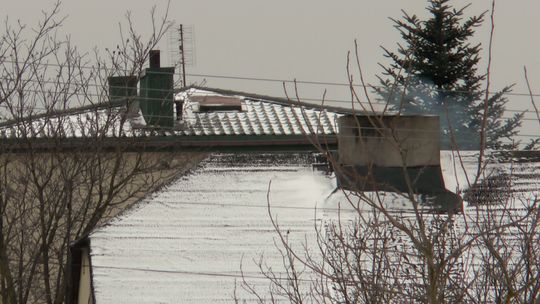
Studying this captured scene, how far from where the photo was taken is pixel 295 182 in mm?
17062

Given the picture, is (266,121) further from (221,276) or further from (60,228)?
(221,276)

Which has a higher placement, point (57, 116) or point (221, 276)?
point (57, 116)

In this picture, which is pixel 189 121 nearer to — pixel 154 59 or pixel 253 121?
pixel 253 121

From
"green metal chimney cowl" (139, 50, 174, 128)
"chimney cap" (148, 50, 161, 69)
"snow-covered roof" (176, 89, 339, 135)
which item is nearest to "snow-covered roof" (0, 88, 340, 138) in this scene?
"snow-covered roof" (176, 89, 339, 135)

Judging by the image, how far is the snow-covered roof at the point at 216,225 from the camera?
14.2m

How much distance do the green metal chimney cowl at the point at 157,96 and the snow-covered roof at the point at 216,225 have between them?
29.4ft

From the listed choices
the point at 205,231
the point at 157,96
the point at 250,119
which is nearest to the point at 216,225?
the point at 205,231

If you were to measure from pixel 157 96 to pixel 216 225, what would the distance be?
11.9 metres

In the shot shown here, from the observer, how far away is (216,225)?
618 inches

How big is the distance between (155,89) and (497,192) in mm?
14416

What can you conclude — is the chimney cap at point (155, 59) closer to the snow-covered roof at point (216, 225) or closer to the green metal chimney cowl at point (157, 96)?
the green metal chimney cowl at point (157, 96)

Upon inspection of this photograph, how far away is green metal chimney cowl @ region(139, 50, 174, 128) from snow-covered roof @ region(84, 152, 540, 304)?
8960 mm

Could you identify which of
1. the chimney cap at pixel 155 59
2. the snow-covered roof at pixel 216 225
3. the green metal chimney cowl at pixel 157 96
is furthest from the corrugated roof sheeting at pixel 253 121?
the snow-covered roof at pixel 216 225

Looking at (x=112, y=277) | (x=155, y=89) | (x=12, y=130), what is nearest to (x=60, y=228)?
(x=12, y=130)
